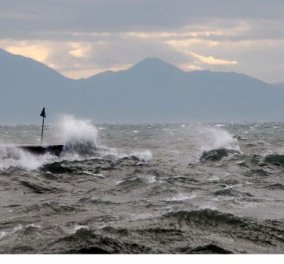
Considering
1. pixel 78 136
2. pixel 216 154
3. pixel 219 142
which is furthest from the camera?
pixel 219 142

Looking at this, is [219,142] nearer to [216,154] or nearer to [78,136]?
[216,154]

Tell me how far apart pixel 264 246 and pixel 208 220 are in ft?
8.44

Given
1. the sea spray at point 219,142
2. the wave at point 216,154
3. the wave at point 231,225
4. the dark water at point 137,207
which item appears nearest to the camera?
the dark water at point 137,207

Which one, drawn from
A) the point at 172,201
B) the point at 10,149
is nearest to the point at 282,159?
the point at 10,149

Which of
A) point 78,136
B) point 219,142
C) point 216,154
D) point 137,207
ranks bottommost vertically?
point 219,142

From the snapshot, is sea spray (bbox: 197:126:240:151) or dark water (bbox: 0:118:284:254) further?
sea spray (bbox: 197:126:240:151)

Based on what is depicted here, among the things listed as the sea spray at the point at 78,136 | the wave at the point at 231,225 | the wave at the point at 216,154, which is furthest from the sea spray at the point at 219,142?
the wave at the point at 231,225

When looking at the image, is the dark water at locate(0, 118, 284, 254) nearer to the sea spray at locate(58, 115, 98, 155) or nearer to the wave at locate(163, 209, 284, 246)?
the wave at locate(163, 209, 284, 246)

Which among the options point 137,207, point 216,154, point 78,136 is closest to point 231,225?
point 137,207

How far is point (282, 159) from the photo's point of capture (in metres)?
38.9

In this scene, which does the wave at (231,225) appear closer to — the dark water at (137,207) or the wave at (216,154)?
the dark water at (137,207)

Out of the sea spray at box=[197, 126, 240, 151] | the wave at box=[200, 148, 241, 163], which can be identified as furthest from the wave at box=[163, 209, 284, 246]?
the sea spray at box=[197, 126, 240, 151]

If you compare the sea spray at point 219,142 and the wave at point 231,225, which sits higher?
the wave at point 231,225
